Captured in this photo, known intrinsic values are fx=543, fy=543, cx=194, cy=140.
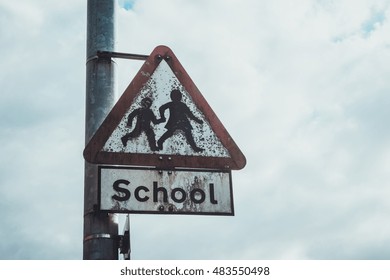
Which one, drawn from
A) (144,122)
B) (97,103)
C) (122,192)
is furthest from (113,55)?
(122,192)

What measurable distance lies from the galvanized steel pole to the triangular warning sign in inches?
4.9

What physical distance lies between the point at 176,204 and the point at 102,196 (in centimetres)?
31

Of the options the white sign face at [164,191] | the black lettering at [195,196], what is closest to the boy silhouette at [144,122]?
the white sign face at [164,191]

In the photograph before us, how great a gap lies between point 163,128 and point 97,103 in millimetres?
333

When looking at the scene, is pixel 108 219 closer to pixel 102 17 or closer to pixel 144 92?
pixel 144 92

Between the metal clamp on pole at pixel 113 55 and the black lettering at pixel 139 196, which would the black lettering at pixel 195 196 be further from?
the metal clamp on pole at pixel 113 55

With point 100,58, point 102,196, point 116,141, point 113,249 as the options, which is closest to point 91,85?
point 100,58

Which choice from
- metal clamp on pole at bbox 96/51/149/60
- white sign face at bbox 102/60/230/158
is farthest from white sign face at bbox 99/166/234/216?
metal clamp on pole at bbox 96/51/149/60

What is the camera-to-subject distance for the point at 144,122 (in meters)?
2.42

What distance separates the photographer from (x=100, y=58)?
8.45 feet

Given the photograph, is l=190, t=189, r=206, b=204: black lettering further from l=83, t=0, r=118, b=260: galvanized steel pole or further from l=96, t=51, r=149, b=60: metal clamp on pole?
l=96, t=51, r=149, b=60: metal clamp on pole

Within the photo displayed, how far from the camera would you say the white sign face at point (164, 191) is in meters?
2.21

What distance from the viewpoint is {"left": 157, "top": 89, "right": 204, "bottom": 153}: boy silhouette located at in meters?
2.43

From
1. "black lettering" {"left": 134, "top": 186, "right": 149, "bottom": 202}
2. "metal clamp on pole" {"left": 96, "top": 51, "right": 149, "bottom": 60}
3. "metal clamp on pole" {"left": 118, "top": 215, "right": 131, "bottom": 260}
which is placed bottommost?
"metal clamp on pole" {"left": 118, "top": 215, "right": 131, "bottom": 260}
